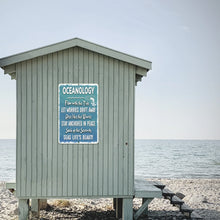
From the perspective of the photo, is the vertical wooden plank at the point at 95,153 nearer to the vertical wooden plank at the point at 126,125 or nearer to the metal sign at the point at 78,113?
the metal sign at the point at 78,113

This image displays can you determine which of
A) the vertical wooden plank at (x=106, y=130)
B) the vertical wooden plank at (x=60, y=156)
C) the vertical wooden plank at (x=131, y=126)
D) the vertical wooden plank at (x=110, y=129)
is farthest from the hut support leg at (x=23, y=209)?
the vertical wooden plank at (x=131, y=126)

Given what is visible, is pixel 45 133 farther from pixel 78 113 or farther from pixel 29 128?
pixel 78 113

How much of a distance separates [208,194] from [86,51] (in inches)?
405

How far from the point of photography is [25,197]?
7262 mm

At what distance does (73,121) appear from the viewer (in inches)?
286

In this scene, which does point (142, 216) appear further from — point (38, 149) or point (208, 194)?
point (208, 194)

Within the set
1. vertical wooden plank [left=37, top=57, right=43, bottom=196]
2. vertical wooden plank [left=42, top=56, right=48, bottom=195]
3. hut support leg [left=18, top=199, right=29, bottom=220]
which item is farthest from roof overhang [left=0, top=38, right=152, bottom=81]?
hut support leg [left=18, top=199, right=29, bottom=220]

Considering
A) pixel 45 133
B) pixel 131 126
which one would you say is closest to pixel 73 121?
pixel 45 133

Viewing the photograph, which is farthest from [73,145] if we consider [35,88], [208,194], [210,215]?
[208,194]

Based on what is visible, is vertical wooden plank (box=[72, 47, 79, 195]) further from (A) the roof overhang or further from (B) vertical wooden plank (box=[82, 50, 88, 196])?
A: (A) the roof overhang

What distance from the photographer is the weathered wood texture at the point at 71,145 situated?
283 inches

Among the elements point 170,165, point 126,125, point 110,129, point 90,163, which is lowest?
point 170,165

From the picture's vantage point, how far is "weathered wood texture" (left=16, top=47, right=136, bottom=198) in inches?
283

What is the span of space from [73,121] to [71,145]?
598 millimetres
